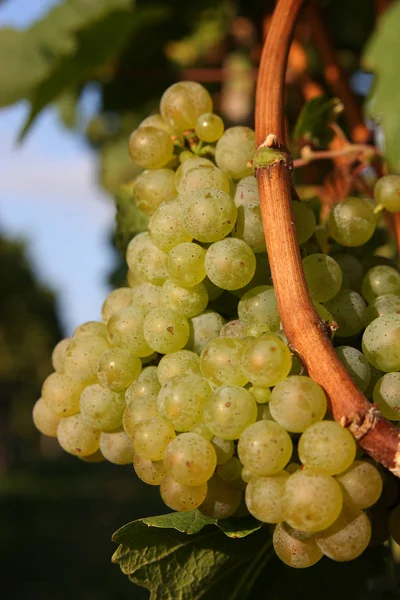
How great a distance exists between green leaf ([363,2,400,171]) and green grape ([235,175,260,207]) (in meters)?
0.22

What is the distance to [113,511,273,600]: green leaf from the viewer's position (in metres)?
0.87

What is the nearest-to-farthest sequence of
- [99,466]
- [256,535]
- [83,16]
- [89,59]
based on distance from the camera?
[256,535]
[89,59]
[83,16]
[99,466]

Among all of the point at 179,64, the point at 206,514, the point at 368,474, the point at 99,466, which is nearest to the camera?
the point at 368,474

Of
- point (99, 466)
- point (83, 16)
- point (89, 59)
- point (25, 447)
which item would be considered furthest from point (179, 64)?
point (25, 447)

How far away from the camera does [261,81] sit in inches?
32.1

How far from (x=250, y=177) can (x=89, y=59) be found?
975 millimetres

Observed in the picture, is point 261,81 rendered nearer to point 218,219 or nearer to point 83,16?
point 218,219

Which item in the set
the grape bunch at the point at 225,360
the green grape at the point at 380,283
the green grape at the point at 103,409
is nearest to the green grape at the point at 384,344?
the grape bunch at the point at 225,360

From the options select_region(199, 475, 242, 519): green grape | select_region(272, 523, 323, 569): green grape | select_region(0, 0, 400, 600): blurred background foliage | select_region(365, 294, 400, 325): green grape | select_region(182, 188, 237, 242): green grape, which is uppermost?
select_region(0, 0, 400, 600): blurred background foliage

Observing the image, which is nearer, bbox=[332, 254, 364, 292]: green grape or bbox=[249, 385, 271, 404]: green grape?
bbox=[249, 385, 271, 404]: green grape

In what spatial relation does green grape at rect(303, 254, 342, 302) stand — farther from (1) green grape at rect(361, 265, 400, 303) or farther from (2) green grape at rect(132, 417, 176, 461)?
(2) green grape at rect(132, 417, 176, 461)

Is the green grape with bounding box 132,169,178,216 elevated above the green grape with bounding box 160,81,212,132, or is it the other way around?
the green grape with bounding box 160,81,212,132

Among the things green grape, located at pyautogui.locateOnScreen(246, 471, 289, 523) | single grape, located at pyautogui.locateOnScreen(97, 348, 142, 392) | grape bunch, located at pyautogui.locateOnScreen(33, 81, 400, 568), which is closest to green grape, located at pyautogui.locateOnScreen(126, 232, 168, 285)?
grape bunch, located at pyautogui.locateOnScreen(33, 81, 400, 568)

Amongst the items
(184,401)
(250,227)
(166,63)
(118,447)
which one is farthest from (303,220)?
(166,63)
